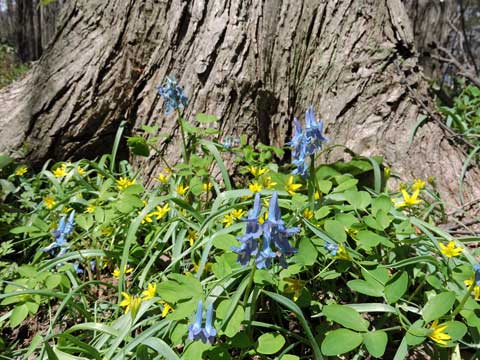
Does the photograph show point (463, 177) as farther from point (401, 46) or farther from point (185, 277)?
point (185, 277)

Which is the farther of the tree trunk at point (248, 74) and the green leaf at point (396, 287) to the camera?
the tree trunk at point (248, 74)

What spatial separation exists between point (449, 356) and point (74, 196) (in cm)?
189

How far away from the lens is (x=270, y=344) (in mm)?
1339

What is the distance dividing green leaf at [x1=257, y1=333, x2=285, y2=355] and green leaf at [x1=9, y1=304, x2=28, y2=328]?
90cm

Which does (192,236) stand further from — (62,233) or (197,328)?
(197,328)

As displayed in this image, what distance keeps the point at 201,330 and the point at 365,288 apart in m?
0.58

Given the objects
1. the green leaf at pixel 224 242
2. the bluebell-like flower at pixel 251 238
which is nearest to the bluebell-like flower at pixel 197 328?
the bluebell-like flower at pixel 251 238

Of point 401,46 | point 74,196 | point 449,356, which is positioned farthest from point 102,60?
point 449,356

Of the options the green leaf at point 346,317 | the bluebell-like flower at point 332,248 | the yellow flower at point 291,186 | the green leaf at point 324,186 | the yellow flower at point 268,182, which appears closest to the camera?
the green leaf at point 346,317

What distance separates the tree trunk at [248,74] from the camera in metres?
2.54

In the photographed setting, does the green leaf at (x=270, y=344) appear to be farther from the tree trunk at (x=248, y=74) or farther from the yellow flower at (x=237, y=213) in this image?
the tree trunk at (x=248, y=74)

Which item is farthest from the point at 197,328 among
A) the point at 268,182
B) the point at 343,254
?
the point at 268,182

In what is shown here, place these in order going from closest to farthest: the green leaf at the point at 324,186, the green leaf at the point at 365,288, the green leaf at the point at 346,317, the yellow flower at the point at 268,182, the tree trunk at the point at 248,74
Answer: the green leaf at the point at 346,317 < the green leaf at the point at 365,288 < the green leaf at the point at 324,186 < the yellow flower at the point at 268,182 < the tree trunk at the point at 248,74

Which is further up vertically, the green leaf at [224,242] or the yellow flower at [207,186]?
the green leaf at [224,242]
